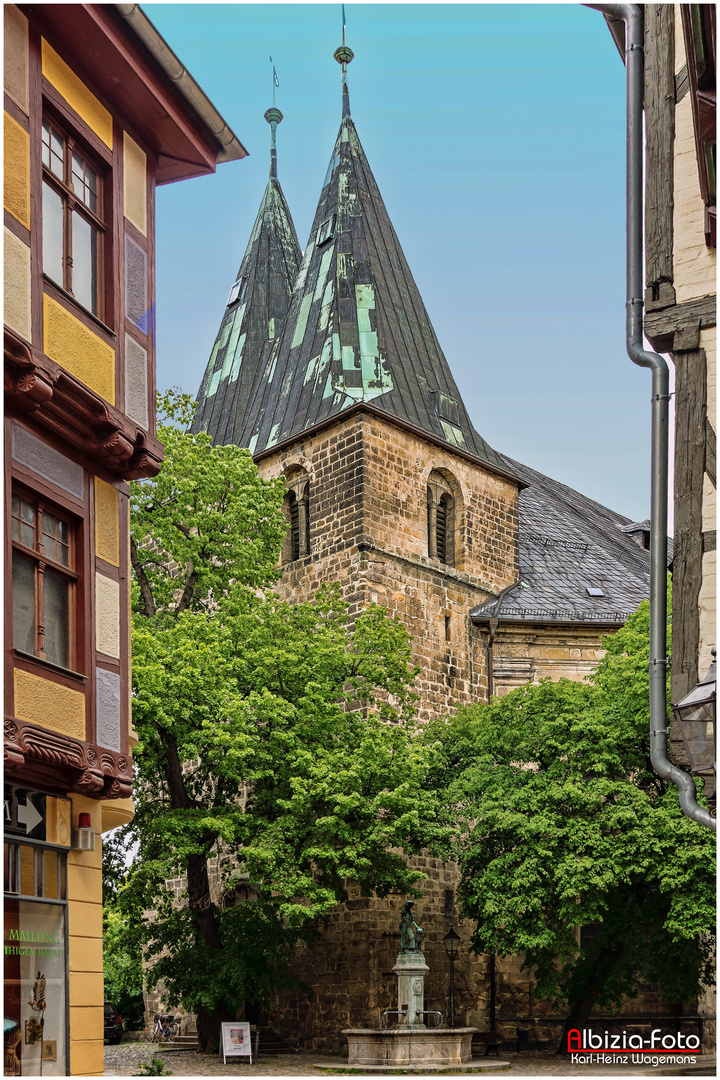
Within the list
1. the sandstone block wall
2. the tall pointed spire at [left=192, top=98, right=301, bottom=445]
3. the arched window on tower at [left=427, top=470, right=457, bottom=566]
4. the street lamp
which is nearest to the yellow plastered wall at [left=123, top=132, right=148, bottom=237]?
the street lamp

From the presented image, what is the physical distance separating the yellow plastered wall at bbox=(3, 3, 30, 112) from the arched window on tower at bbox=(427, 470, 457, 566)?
2235cm

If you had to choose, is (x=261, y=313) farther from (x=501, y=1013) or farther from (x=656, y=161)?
(x=656, y=161)

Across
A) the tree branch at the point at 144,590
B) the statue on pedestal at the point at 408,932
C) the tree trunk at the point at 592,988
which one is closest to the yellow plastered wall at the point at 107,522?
the tree branch at the point at 144,590

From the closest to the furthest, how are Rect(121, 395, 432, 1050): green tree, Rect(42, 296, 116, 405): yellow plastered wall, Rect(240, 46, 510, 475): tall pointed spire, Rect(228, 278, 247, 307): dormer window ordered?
Rect(42, 296, 116, 405): yellow plastered wall
Rect(121, 395, 432, 1050): green tree
Rect(240, 46, 510, 475): tall pointed spire
Rect(228, 278, 247, 307): dormer window

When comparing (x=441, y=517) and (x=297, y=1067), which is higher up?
(x=441, y=517)

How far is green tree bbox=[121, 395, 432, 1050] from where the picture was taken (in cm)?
2139

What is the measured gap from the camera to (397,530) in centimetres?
3067

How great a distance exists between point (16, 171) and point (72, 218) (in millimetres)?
1214

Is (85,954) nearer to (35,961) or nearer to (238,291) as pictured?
(35,961)

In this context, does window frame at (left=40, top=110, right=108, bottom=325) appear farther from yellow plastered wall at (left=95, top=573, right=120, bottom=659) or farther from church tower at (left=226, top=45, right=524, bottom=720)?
church tower at (left=226, top=45, right=524, bottom=720)

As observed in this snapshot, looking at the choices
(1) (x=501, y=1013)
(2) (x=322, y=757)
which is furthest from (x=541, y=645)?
(2) (x=322, y=757)

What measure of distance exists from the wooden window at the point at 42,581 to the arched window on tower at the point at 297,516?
67.6 ft

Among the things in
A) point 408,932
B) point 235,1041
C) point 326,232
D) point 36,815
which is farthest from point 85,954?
point 326,232

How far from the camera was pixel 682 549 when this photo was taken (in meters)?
11.5
